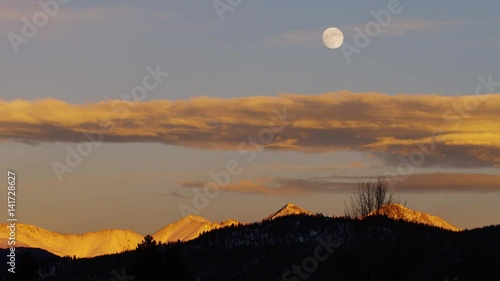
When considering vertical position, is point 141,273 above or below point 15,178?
below

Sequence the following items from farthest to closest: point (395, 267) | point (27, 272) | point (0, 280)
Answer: point (0, 280), point (27, 272), point (395, 267)

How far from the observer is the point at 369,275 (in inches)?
4515

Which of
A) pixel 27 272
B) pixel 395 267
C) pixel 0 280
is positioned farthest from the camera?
Answer: pixel 0 280

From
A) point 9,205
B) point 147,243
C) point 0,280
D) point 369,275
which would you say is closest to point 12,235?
point 9,205

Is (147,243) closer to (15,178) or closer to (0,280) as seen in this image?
(15,178)

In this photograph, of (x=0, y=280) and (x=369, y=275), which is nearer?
(x=369, y=275)

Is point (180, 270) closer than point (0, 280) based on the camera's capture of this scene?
Yes

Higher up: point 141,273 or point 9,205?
point 9,205

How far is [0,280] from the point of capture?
580 ft

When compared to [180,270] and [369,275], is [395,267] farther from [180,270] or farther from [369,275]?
[180,270]

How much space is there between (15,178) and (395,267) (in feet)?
141

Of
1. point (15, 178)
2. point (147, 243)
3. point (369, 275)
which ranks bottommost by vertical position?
point (369, 275)

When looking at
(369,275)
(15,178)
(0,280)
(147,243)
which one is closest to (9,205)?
(15,178)

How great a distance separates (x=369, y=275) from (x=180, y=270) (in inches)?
815
